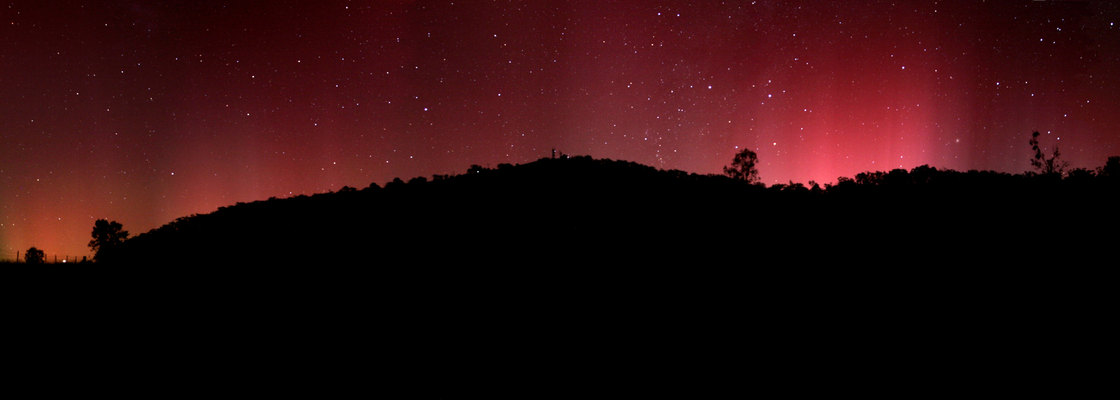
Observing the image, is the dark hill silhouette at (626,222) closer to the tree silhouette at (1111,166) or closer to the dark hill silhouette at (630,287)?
the dark hill silhouette at (630,287)

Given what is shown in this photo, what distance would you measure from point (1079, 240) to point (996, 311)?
423cm

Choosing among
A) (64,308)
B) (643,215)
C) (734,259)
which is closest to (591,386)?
(734,259)

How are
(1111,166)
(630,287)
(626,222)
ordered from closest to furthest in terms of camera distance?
(630,287), (626,222), (1111,166)

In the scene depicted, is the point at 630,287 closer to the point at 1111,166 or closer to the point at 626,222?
the point at 626,222

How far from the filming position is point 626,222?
36.9ft

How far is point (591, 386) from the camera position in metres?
6.25

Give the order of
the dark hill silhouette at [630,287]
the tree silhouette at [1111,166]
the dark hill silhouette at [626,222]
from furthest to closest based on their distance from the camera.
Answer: the tree silhouette at [1111,166] < the dark hill silhouette at [626,222] < the dark hill silhouette at [630,287]

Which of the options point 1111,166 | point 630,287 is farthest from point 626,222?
point 1111,166

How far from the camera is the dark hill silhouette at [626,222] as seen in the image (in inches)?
392

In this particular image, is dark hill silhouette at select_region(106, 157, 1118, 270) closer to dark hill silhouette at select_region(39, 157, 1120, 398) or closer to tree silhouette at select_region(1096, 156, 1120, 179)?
dark hill silhouette at select_region(39, 157, 1120, 398)

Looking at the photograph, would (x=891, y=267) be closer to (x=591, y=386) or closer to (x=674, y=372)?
(x=674, y=372)

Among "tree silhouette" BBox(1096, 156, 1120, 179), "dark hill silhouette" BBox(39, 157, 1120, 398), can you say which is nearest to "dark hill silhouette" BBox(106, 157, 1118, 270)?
"dark hill silhouette" BBox(39, 157, 1120, 398)

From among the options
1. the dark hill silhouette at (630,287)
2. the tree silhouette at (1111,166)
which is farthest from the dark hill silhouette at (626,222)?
the tree silhouette at (1111,166)

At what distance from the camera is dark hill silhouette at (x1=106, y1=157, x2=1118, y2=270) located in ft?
32.6
